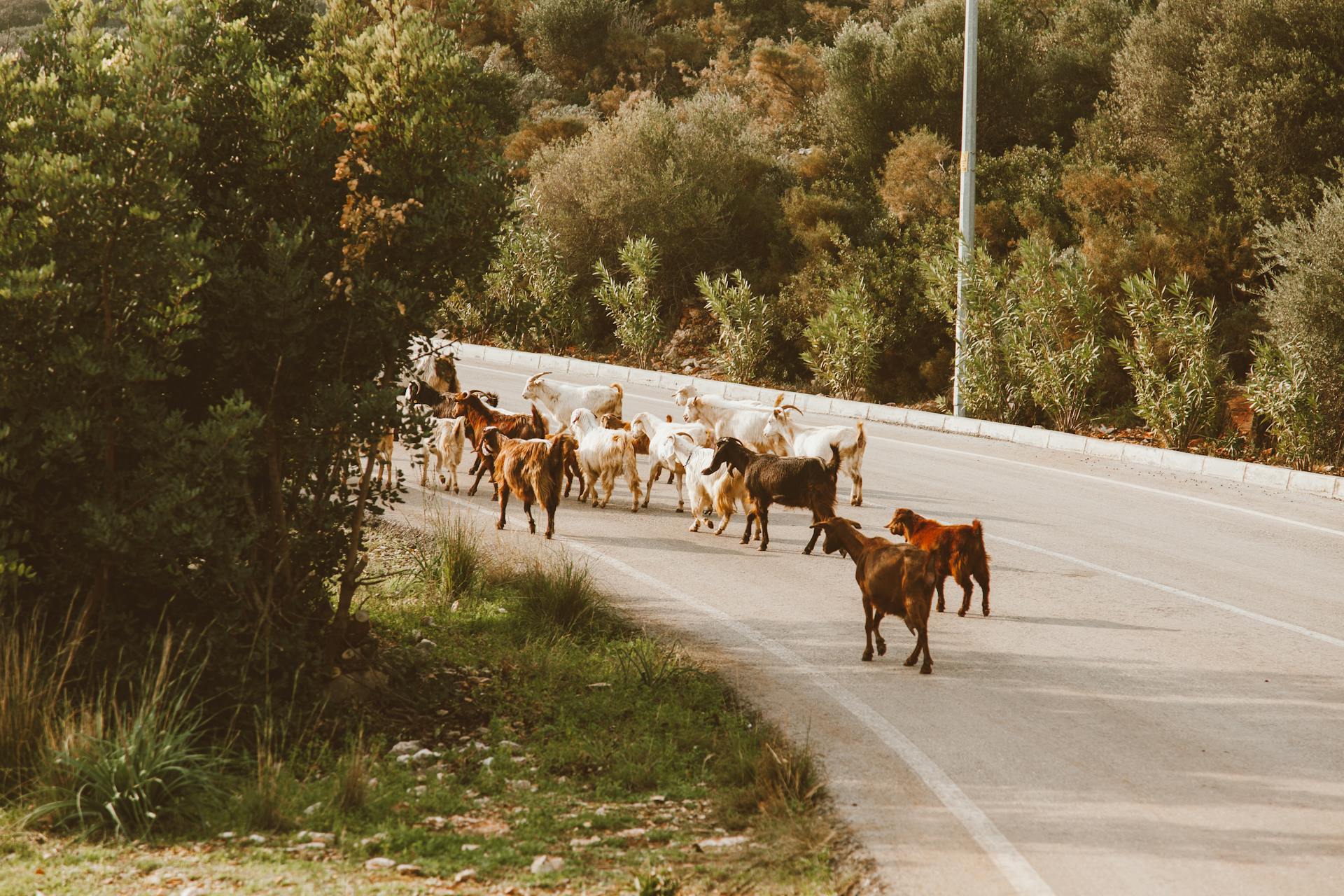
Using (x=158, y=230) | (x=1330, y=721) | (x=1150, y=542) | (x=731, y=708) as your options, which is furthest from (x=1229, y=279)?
(x=158, y=230)

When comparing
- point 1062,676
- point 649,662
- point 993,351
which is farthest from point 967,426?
point 649,662

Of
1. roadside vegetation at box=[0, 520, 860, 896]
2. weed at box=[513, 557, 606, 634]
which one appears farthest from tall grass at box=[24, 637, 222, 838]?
weed at box=[513, 557, 606, 634]

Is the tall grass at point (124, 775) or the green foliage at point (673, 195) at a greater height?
the green foliage at point (673, 195)

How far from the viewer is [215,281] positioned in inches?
273

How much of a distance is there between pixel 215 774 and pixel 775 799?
2.70m

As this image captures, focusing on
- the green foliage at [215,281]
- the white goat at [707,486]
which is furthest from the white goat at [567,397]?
the green foliage at [215,281]

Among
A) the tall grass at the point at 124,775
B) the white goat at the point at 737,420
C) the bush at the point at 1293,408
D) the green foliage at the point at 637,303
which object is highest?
the green foliage at the point at 637,303

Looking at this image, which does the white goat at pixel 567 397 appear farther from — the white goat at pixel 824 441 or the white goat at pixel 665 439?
the white goat at pixel 824 441

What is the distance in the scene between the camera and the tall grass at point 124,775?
6117mm

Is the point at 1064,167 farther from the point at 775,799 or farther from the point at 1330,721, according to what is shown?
the point at 775,799

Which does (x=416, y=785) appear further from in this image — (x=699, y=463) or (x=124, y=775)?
(x=699, y=463)

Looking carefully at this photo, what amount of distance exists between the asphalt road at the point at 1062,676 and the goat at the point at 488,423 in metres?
0.56

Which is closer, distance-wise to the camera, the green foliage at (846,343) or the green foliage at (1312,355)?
the green foliage at (1312,355)

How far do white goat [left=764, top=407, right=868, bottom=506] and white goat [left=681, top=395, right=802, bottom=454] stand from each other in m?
0.09
